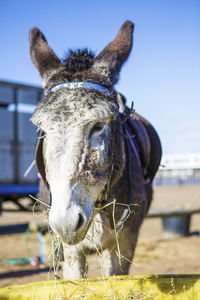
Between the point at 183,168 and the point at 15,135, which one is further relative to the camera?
the point at 183,168

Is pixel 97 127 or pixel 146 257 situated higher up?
pixel 97 127

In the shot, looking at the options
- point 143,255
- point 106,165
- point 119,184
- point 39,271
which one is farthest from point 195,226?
point 106,165

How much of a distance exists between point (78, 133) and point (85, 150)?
0.11 metres

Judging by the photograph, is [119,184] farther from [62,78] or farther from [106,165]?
[62,78]

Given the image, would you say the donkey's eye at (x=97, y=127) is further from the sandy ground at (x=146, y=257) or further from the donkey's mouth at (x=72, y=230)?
the sandy ground at (x=146, y=257)

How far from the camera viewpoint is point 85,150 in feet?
5.80

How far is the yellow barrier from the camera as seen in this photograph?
2.03 meters

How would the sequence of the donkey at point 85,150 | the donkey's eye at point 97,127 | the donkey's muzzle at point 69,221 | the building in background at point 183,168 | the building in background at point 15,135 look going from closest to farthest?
the donkey's muzzle at point 69,221
the donkey at point 85,150
the donkey's eye at point 97,127
the building in background at point 15,135
the building in background at point 183,168

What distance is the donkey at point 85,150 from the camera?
1.65 m

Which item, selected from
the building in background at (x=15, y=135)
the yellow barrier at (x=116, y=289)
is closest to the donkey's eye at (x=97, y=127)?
the yellow barrier at (x=116, y=289)

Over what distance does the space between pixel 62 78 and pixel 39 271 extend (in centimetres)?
382

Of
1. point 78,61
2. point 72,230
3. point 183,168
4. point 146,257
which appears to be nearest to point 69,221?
point 72,230

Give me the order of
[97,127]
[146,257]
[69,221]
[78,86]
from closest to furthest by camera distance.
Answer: [69,221] → [97,127] → [78,86] → [146,257]

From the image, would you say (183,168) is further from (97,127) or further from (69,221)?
(69,221)
